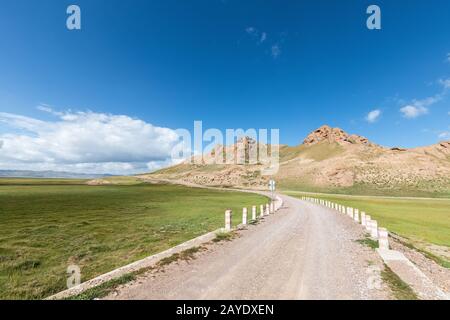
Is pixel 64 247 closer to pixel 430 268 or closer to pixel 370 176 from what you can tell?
pixel 430 268

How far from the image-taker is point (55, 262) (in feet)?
38.3

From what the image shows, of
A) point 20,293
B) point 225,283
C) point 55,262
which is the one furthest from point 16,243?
point 225,283

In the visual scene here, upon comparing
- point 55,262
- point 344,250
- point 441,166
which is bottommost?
point 55,262

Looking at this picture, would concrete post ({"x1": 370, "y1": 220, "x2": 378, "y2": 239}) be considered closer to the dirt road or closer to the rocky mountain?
the dirt road

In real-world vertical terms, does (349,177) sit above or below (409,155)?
below

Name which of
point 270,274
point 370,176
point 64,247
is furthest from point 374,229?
point 370,176

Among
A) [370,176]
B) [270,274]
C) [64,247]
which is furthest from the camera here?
[370,176]

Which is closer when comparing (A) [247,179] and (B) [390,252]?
(B) [390,252]

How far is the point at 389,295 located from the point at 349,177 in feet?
398

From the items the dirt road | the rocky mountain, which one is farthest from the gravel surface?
the rocky mountain

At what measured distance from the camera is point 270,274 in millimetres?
7785

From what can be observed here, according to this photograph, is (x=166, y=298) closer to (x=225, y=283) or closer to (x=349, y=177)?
(x=225, y=283)

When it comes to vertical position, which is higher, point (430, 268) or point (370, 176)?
point (370, 176)
